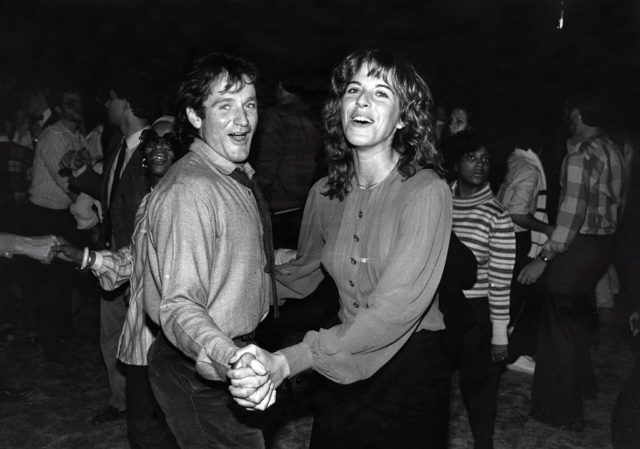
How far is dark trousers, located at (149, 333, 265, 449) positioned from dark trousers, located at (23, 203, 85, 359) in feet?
11.2

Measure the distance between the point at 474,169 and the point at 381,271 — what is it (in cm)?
182

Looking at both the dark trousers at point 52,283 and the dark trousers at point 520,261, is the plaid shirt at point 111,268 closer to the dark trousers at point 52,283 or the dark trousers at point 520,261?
the dark trousers at point 52,283

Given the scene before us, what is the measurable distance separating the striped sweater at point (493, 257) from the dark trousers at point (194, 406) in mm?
1786

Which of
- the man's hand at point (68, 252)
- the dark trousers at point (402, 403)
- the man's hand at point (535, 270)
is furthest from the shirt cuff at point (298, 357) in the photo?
the man's hand at point (535, 270)

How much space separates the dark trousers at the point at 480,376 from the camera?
365 centimetres

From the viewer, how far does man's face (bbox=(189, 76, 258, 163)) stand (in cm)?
243

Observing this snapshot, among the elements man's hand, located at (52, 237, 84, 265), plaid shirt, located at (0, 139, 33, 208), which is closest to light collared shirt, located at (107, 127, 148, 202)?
man's hand, located at (52, 237, 84, 265)

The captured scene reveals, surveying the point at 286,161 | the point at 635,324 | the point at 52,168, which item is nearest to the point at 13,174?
the point at 52,168

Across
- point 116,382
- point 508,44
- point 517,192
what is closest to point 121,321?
point 116,382

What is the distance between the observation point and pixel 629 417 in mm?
2828

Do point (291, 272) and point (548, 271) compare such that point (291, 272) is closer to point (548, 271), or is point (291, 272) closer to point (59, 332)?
point (548, 271)

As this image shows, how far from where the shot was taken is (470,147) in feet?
13.3

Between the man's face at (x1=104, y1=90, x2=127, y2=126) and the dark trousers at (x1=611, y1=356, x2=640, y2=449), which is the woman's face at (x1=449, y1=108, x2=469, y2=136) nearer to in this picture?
the man's face at (x1=104, y1=90, x2=127, y2=126)

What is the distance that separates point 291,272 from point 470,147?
1.75 meters
